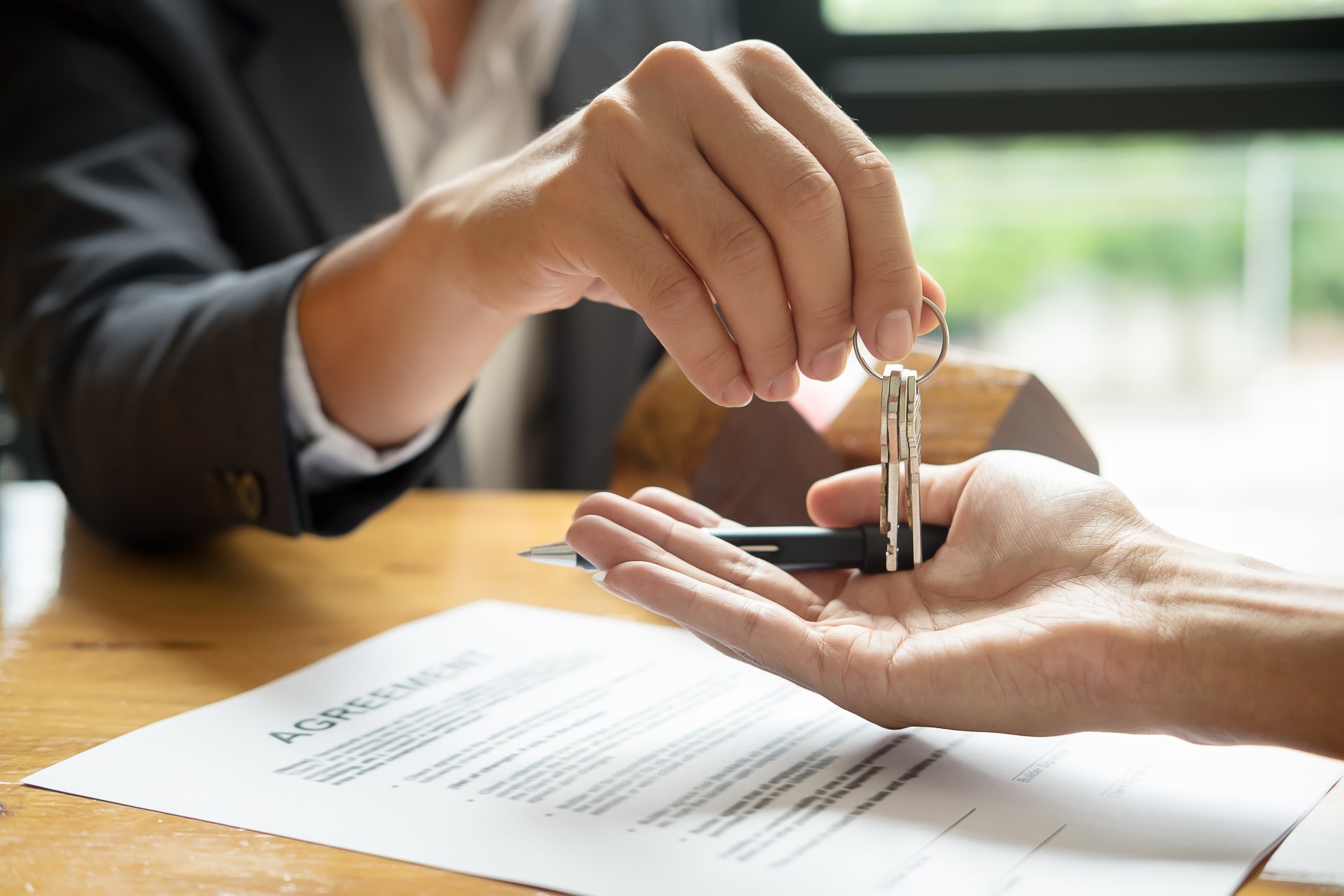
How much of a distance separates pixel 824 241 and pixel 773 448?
0.29 m

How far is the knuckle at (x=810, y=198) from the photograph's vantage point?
0.61 metres

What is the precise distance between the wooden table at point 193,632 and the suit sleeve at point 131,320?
6 cm

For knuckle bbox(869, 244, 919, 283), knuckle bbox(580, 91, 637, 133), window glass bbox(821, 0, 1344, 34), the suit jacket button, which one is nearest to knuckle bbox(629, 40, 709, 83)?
knuckle bbox(580, 91, 637, 133)

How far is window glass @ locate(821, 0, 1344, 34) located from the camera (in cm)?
217

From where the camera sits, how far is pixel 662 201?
2.08ft

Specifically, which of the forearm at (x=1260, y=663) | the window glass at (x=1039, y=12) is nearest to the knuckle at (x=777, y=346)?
the forearm at (x=1260, y=663)

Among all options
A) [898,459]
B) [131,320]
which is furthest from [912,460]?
[131,320]

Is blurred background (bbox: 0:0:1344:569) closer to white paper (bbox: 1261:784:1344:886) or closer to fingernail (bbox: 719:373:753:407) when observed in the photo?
fingernail (bbox: 719:373:753:407)

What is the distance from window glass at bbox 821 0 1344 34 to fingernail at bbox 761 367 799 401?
6.16 ft

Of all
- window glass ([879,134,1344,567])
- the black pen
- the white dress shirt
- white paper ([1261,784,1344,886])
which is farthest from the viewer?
window glass ([879,134,1344,567])

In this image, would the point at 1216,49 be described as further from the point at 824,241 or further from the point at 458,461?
the point at 824,241

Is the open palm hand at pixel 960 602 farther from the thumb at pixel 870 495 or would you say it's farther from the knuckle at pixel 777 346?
the knuckle at pixel 777 346

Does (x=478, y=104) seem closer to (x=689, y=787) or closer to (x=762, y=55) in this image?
(x=762, y=55)

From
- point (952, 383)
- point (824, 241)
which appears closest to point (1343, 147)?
point (952, 383)
